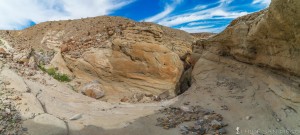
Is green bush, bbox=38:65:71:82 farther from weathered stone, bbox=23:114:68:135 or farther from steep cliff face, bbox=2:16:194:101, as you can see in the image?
weathered stone, bbox=23:114:68:135

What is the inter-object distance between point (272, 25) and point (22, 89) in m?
6.55

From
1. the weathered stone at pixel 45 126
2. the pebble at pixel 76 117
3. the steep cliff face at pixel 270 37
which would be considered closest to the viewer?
the steep cliff face at pixel 270 37

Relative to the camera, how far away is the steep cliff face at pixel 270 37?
500 cm

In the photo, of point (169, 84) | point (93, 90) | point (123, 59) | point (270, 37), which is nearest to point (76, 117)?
point (93, 90)

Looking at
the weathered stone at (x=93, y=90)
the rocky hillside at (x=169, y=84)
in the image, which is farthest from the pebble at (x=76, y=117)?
the weathered stone at (x=93, y=90)

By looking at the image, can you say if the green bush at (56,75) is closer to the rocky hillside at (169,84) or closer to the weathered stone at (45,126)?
the rocky hillside at (169,84)

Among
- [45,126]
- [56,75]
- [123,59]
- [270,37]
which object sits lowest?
[45,126]

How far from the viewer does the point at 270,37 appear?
19.3 feet

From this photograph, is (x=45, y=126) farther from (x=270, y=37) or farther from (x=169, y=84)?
(x=169, y=84)

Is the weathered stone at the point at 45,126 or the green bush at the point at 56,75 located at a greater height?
the green bush at the point at 56,75

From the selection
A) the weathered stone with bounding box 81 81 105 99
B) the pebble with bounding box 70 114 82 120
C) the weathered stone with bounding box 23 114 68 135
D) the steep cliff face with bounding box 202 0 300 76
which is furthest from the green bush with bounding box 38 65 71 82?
the steep cliff face with bounding box 202 0 300 76

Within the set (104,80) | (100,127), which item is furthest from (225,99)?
(104,80)

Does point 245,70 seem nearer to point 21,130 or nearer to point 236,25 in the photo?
point 236,25

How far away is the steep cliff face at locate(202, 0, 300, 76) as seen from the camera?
16.4 feet
